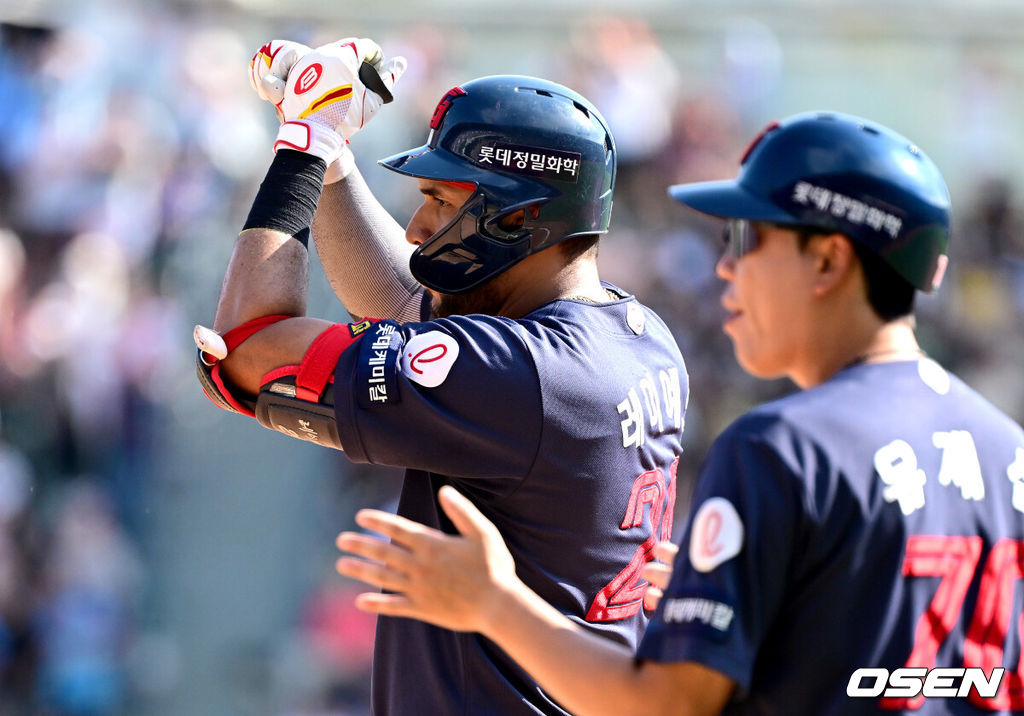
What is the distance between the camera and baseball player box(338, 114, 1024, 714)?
5.77ft

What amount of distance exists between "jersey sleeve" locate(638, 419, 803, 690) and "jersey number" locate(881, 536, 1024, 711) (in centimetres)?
20

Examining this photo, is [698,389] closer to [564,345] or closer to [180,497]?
[180,497]

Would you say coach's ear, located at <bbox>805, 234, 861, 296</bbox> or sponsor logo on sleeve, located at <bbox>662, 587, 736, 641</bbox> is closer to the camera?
sponsor logo on sleeve, located at <bbox>662, 587, 736, 641</bbox>

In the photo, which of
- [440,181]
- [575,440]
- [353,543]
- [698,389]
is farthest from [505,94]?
[698,389]

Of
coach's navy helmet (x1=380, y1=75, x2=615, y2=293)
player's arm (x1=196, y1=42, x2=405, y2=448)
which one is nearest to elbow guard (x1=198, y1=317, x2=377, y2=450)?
player's arm (x1=196, y1=42, x2=405, y2=448)

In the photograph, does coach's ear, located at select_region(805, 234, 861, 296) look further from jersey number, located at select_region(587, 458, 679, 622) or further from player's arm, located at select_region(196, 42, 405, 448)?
player's arm, located at select_region(196, 42, 405, 448)

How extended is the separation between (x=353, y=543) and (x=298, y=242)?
1188mm

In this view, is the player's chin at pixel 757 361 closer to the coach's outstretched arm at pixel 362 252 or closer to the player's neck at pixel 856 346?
the player's neck at pixel 856 346

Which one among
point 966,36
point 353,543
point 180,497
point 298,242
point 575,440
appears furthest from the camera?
point 966,36

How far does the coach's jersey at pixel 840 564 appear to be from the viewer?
175cm

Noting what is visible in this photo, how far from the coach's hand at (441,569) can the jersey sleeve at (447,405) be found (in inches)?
24.9

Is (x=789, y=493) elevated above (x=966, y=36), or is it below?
below

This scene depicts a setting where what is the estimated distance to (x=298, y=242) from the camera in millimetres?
2891

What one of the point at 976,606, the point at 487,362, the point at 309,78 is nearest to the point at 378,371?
the point at 487,362
